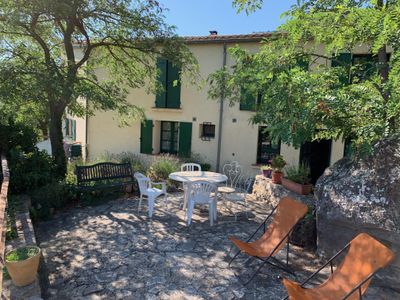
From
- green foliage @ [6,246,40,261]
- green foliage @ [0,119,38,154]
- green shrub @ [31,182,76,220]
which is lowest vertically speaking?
green shrub @ [31,182,76,220]

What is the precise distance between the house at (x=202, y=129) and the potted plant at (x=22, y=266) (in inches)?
282

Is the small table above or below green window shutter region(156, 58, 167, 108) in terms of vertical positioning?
below

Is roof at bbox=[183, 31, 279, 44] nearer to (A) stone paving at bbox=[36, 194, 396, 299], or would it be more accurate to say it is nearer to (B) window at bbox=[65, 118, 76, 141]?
(A) stone paving at bbox=[36, 194, 396, 299]

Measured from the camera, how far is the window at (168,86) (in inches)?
456

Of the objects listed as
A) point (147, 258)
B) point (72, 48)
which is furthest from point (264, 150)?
point (147, 258)

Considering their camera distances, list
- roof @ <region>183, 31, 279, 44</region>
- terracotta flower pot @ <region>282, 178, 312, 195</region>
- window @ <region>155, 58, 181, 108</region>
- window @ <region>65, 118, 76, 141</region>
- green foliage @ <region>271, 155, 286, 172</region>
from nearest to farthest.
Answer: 1. terracotta flower pot @ <region>282, 178, 312, 195</region>
2. green foliage @ <region>271, 155, 286, 172</region>
3. roof @ <region>183, 31, 279, 44</region>
4. window @ <region>155, 58, 181, 108</region>
5. window @ <region>65, 118, 76, 141</region>

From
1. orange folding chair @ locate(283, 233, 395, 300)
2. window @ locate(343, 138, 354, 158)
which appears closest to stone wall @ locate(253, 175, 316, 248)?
window @ locate(343, 138, 354, 158)

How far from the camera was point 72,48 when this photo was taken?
330 inches

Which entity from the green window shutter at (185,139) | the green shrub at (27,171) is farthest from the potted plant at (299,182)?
the green shrub at (27,171)

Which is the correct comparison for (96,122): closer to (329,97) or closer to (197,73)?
(197,73)

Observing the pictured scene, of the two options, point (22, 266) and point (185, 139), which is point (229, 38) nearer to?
point (185, 139)

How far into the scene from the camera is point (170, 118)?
39.6 ft

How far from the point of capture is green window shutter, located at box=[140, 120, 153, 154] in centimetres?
1223

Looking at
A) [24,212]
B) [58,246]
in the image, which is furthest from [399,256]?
[24,212]
